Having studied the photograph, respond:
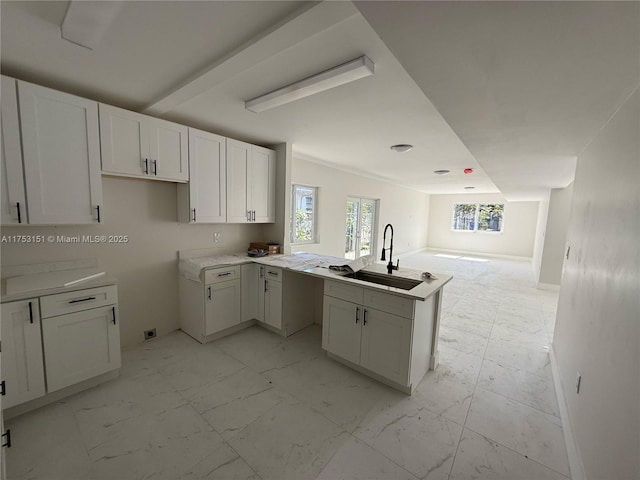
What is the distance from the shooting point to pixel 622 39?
90cm

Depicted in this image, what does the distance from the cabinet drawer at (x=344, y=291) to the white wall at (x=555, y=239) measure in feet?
17.5

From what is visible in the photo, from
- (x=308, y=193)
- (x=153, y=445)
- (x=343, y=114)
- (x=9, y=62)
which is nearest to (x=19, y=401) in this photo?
(x=153, y=445)

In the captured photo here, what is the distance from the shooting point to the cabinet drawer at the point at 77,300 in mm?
1914

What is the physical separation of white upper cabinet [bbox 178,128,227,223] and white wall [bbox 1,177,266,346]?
25cm

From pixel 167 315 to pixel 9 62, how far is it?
8.27 feet

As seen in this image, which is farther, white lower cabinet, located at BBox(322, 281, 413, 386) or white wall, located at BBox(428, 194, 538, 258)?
white wall, located at BBox(428, 194, 538, 258)

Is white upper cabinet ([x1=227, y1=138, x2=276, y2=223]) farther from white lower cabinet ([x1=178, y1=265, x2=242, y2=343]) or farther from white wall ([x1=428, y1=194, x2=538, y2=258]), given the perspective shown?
white wall ([x1=428, y1=194, x2=538, y2=258])

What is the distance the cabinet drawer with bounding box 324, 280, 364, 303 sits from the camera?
236cm

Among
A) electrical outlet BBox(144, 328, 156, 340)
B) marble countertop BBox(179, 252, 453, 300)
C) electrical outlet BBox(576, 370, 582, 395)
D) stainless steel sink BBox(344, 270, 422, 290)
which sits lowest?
electrical outlet BBox(144, 328, 156, 340)

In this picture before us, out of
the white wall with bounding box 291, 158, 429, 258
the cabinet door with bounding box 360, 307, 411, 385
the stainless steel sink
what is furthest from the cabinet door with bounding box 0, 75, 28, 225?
the white wall with bounding box 291, 158, 429, 258

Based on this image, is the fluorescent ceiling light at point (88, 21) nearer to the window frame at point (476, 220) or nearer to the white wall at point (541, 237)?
the white wall at point (541, 237)

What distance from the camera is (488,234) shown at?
9.61 m

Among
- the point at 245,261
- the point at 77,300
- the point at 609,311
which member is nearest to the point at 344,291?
the point at 245,261

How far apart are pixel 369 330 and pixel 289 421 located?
36.6 inches
